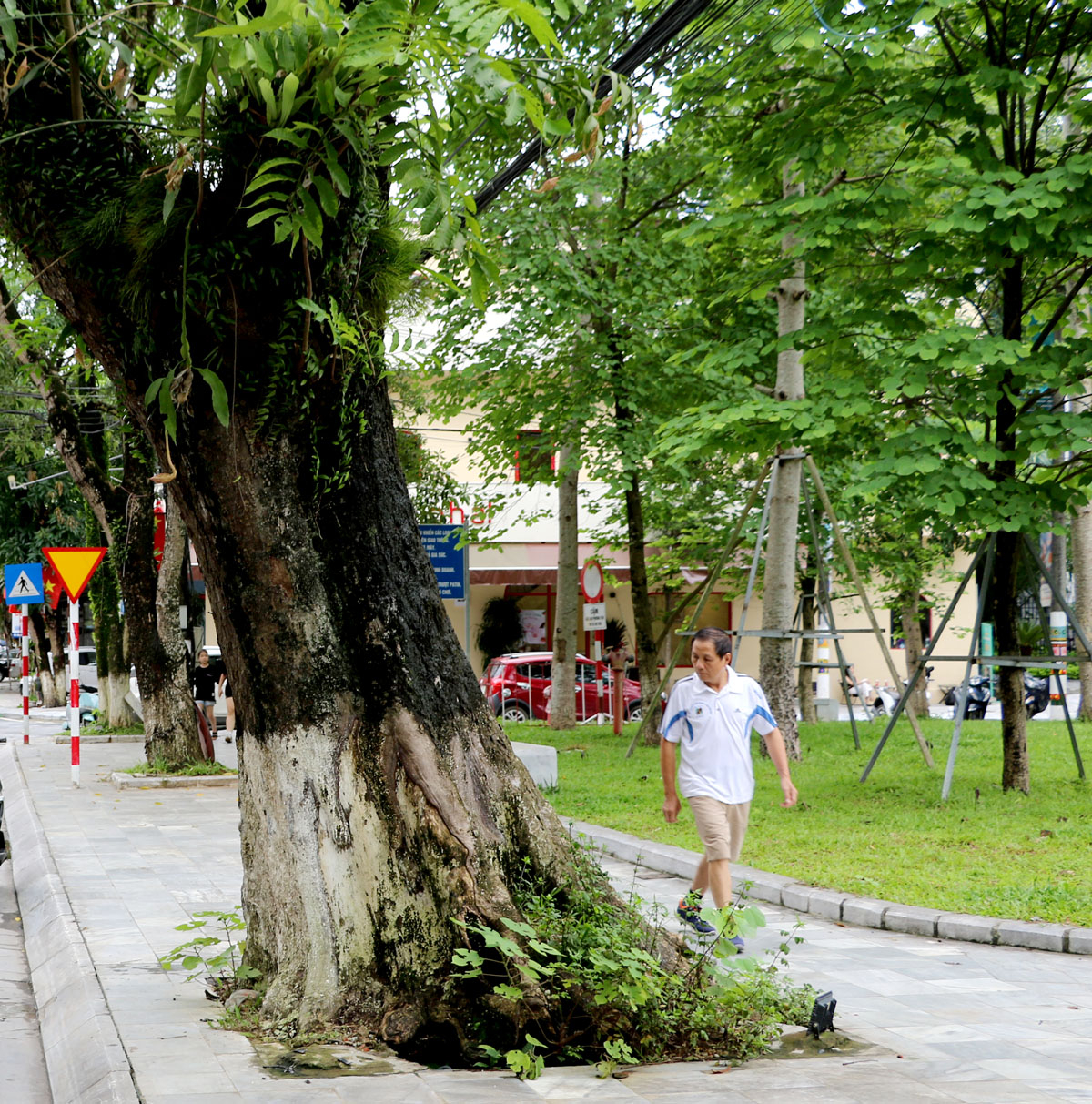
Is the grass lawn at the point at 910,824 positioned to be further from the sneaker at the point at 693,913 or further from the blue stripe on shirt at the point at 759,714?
the sneaker at the point at 693,913

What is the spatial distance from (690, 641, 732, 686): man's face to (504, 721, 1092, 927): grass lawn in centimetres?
250

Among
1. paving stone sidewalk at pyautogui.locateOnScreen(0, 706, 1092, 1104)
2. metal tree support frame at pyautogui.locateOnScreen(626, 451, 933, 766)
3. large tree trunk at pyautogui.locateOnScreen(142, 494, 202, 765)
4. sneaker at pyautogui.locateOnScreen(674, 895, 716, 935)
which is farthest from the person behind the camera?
large tree trunk at pyautogui.locateOnScreen(142, 494, 202, 765)

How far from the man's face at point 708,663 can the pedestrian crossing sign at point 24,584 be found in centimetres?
1950

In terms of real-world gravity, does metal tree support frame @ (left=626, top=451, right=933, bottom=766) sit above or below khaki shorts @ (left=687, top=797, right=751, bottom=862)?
above

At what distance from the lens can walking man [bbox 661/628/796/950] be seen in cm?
685

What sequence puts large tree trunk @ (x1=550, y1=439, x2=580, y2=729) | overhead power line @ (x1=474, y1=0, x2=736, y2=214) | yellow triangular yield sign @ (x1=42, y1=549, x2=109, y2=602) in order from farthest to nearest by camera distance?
large tree trunk @ (x1=550, y1=439, x2=580, y2=729)
yellow triangular yield sign @ (x1=42, y1=549, x2=109, y2=602)
overhead power line @ (x1=474, y1=0, x2=736, y2=214)

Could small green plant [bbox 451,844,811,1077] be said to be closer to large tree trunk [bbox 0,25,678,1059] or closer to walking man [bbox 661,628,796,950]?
large tree trunk [bbox 0,25,678,1059]

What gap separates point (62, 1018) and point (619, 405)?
14.1 metres

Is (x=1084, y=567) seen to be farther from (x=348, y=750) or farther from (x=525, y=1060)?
(x=525, y=1060)

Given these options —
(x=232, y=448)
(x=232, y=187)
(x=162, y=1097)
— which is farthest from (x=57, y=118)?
(x=162, y=1097)

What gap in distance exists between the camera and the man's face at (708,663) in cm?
699

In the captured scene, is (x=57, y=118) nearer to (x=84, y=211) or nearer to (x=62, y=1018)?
(x=84, y=211)

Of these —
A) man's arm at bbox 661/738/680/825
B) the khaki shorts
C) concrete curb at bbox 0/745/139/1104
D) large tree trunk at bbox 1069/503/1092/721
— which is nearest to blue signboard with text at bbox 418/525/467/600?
concrete curb at bbox 0/745/139/1104

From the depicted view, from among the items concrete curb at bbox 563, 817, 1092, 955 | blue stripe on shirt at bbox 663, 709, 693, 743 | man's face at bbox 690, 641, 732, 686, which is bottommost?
concrete curb at bbox 563, 817, 1092, 955
